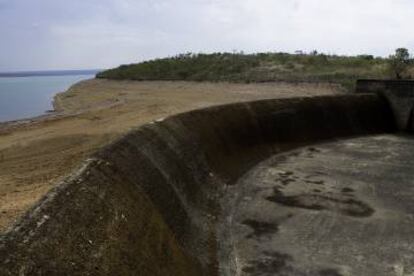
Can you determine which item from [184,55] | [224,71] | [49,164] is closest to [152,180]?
[49,164]

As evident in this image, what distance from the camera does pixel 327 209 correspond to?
400 inches

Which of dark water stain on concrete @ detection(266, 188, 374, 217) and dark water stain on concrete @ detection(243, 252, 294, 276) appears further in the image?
dark water stain on concrete @ detection(266, 188, 374, 217)

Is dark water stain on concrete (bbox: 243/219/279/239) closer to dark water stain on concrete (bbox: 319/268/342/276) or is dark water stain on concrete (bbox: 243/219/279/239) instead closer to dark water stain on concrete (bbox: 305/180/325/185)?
dark water stain on concrete (bbox: 319/268/342/276)

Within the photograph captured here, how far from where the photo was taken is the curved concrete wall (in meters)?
4.50

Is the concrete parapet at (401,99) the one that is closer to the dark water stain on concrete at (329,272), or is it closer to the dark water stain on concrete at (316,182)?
the dark water stain on concrete at (316,182)

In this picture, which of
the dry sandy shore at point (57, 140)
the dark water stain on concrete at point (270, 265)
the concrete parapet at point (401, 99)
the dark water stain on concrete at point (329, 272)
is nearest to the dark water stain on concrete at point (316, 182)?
the dark water stain on concrete at point (270, 265)

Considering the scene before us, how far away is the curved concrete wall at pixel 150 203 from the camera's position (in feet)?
14.8

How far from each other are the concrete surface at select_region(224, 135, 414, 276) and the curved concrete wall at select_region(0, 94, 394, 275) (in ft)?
1.59

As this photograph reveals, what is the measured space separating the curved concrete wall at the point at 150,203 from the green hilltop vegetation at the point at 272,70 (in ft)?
57.6

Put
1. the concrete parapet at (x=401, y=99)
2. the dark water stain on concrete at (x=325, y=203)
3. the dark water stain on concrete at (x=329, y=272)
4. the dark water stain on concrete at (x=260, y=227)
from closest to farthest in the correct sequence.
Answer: the dark water stain on concrete at (x=329, y=272)
the dark water stain on concrete at (x=260, y=227)
the dark water stain on concrete at (x=325, y=203)
the concrete parapet at (x=401, y=99)

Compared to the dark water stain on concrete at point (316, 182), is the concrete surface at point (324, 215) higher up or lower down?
lower down

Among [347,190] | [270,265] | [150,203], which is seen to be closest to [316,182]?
[347,190]

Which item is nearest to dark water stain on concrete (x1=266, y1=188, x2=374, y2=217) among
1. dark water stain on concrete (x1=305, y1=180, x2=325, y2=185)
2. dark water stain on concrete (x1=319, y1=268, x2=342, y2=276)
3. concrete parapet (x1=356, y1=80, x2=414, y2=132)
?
dark water stain on concrete (x1=305, y1=180, x2=325, y2=185)

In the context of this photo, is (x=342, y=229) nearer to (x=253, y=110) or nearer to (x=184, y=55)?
(x=253, y=110)
